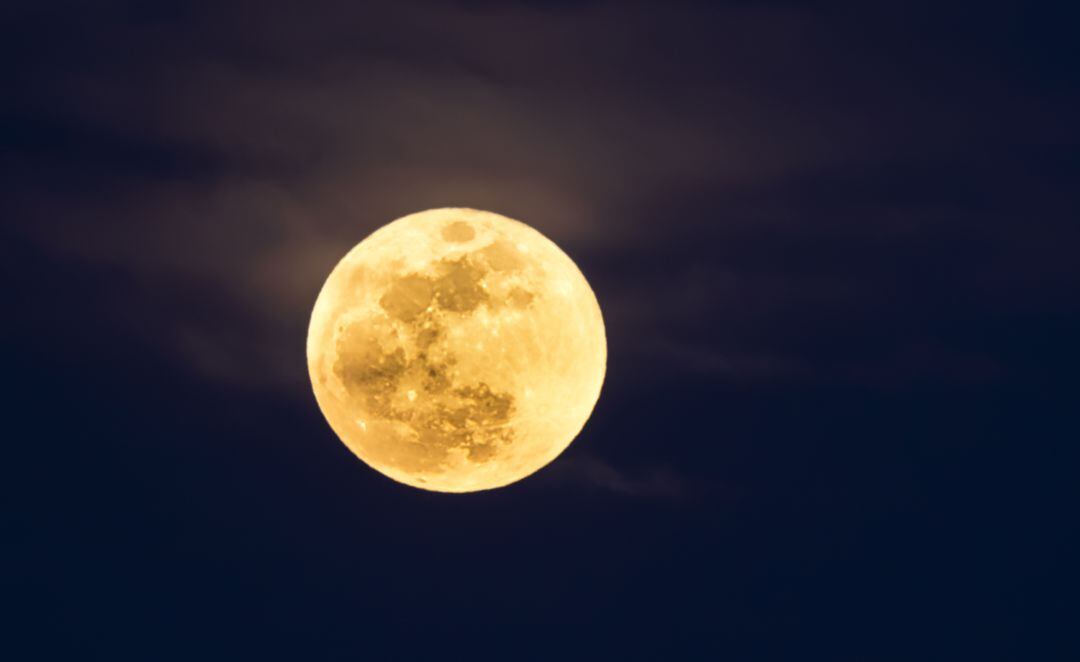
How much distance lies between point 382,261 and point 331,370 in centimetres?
211

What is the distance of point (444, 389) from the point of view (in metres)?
16.1

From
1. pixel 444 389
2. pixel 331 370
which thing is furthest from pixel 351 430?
pixel 444 389

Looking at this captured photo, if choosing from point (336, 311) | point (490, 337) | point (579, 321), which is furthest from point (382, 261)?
point (579, 321)

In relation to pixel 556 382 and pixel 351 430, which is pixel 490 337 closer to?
pixel 556 382

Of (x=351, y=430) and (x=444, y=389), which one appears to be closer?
(x=444, y=389)

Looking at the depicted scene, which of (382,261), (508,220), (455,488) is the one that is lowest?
(455,488)

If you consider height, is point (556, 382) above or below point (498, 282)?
below

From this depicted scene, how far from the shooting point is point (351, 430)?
57.2 ft

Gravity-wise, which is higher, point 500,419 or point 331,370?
point 331,370

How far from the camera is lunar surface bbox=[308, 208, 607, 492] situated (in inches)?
635

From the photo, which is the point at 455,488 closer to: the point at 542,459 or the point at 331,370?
the point at 542,459

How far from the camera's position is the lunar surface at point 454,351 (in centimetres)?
1612

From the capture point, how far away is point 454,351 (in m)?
16.0

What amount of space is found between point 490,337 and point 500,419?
137cm
